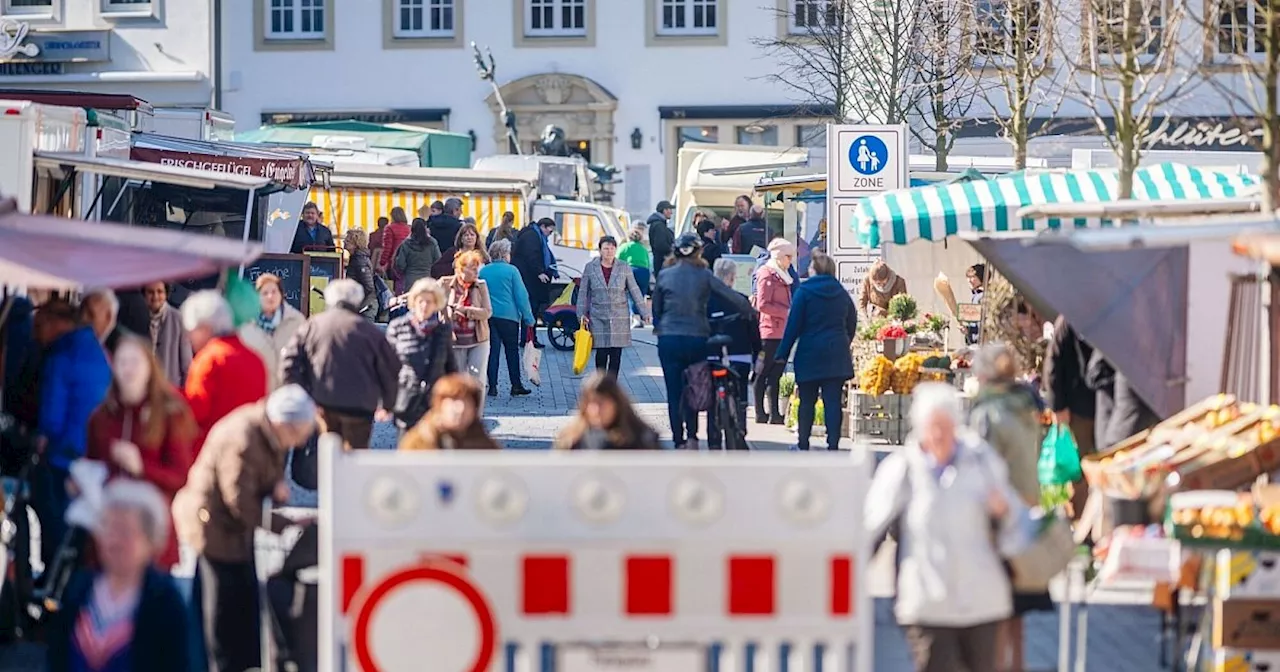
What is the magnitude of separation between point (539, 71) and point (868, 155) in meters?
29.8

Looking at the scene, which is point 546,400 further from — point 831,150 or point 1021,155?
point 1021,155

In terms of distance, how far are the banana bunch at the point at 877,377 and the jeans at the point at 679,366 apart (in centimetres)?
169

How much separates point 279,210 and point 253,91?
26.1 m

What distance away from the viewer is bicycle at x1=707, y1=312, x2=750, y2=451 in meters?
15.6

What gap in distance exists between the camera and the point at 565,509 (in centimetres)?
713

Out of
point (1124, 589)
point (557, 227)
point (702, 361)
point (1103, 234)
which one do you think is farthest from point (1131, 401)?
point (557, 227)

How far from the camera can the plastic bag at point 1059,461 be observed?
12.0 meters

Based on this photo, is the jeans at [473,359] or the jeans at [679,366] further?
the jeans at [473,359]

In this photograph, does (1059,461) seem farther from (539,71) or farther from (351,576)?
(539,71)

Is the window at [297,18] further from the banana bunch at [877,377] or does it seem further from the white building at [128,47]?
the banana bunch at [877,377]

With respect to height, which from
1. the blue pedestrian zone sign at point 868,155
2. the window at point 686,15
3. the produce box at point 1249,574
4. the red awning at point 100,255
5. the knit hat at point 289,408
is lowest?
the produce box at point 1249,574

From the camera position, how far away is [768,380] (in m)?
18.5

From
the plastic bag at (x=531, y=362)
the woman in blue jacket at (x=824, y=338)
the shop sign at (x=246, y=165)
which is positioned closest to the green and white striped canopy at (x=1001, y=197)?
the woman in blue jacket at (x=824, y=338)

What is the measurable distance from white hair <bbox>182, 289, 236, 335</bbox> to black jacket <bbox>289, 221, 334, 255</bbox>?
12453mm
